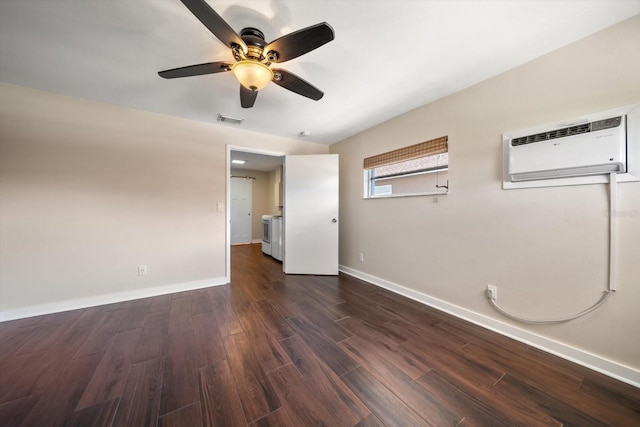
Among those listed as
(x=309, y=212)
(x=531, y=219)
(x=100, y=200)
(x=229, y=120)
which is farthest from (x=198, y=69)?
(x=531, y=219)

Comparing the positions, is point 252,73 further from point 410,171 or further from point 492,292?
point 492,292

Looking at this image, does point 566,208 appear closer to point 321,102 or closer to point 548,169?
point 548,169

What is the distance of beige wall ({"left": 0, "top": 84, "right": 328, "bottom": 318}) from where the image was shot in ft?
6.82

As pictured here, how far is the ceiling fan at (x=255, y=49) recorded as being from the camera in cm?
110

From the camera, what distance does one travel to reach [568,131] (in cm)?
150

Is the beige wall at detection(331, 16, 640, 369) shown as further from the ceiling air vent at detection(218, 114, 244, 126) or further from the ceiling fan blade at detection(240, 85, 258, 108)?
the ceiling air vent at detection(218, 114, 244, 126)

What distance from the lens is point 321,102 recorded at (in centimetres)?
238

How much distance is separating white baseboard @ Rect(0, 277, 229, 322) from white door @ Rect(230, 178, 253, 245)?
3.51 meters

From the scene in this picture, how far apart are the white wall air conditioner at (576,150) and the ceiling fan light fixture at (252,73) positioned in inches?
80.6

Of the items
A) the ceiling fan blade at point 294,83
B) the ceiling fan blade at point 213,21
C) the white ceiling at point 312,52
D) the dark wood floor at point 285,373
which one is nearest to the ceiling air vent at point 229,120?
the white ceiling at point 312,52

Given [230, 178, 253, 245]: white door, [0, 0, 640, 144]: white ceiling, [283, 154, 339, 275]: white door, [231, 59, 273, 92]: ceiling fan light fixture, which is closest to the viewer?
[0, 0, 640, 144]: white ceiling

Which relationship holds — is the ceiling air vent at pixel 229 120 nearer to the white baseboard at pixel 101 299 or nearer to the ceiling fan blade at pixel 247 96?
the ceiling fan blade at pixel 247 96

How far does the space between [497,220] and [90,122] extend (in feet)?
14.2

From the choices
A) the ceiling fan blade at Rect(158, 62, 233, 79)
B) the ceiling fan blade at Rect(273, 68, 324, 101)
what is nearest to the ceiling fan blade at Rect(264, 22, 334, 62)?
the ceiling fan blade at Rect(273, 68, 324, 101)
